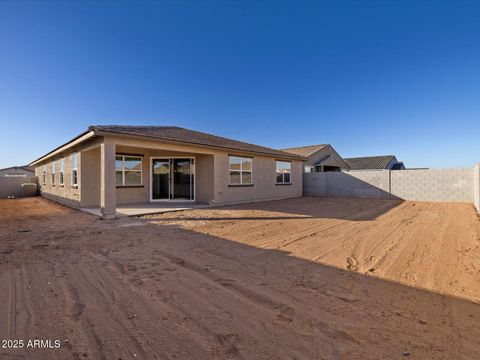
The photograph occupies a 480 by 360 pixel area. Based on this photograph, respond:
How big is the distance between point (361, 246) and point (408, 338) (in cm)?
316

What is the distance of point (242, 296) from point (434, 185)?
53.6 ft

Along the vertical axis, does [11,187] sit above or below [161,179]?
below

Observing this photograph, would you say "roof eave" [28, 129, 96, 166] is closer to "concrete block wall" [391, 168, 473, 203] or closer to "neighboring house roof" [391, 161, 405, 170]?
"concrete block wall" [391, 168, 473, 203]

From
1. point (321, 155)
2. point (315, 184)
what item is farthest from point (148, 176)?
point (321, 155)

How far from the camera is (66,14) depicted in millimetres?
8234

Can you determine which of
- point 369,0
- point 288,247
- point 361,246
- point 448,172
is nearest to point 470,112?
point 448,172

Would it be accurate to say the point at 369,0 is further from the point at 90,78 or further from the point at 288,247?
the point at 90,78

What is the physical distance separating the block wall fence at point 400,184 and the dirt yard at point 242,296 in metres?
10.5

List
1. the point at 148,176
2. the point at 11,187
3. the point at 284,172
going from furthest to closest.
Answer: the point at 11,187 → the point at 284,172 → the point at 148,176

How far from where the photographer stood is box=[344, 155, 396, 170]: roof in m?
29.6

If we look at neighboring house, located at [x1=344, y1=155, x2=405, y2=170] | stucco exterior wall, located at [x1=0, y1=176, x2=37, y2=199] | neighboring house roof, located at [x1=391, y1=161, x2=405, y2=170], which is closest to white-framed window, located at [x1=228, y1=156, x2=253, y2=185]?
stucco exterior wall, located at [x1=0, y1=176, x2=37, y2=199]

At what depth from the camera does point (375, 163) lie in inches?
1198

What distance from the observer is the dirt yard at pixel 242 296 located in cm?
197

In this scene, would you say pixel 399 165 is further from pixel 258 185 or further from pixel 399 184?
pixel 258 185
